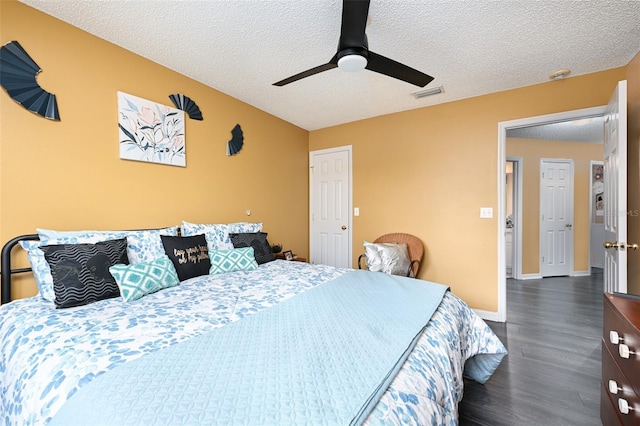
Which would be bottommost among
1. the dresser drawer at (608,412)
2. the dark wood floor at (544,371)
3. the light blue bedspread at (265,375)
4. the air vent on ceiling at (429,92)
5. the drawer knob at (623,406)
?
the dark wood floor at (544,371)

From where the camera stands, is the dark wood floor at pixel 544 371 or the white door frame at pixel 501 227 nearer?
the dark wood floor at pixel 544 371

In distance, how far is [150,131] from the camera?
7.80 ft

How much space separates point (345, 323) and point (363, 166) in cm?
301

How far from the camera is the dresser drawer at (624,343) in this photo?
3.43ft

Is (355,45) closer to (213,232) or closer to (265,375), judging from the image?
(265,375)

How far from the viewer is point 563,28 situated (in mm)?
1961

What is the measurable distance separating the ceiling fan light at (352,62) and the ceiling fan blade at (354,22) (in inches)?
2.5

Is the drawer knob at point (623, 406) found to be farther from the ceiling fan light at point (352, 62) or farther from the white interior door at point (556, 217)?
the white interior door at point (556, 217)

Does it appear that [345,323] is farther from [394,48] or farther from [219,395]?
[394,48]

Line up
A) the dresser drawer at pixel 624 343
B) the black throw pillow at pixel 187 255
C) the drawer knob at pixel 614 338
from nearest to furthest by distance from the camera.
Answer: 1. the dresser drawer at pixel 624 343
2. the drawer knob at pixel 614 338
3. the black throw pillow at pixel 187 255

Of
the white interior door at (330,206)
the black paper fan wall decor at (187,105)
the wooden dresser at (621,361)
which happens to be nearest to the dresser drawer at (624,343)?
the wooden dresser at (621,361)

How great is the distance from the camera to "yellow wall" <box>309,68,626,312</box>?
9.42 feet

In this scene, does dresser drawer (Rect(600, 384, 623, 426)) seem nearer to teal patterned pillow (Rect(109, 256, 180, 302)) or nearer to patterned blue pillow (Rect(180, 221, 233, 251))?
teal patterned pillow (Rect(109, 256, 180, 302))

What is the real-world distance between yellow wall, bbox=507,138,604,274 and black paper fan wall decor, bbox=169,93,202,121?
5160 mm
